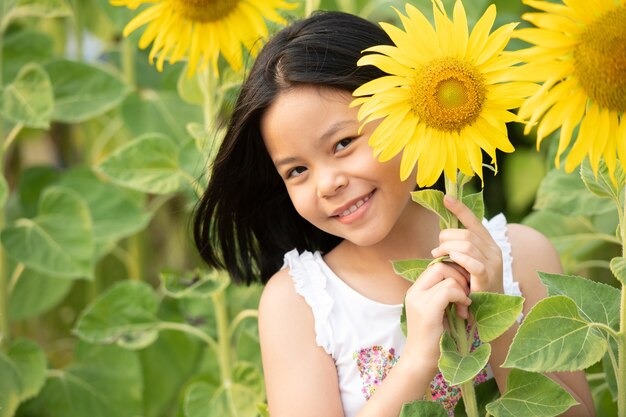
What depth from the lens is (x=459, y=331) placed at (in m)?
1.11

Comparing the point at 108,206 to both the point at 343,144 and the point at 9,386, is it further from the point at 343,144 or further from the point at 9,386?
the point at 343,144

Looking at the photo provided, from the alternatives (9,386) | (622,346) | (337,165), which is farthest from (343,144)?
(9,386)

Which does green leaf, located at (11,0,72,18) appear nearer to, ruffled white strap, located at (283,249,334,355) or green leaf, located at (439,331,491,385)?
ruffled white strap, located at (283,249,334,355)

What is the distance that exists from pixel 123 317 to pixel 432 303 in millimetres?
804

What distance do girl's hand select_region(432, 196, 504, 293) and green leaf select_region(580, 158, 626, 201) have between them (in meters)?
0.13

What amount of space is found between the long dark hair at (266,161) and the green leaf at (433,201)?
0.22 meters

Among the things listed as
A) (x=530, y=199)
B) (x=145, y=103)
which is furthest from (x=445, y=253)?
(x=530, y=199)

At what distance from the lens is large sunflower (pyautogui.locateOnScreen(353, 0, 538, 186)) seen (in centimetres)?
103

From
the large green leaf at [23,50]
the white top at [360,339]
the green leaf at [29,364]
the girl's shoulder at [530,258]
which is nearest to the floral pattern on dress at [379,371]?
the white top at [360,339]

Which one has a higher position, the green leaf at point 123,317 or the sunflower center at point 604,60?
the sunflower center at point 604,60

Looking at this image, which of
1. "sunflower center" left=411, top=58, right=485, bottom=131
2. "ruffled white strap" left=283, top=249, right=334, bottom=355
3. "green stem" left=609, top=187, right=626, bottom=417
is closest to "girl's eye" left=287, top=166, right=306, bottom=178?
"ruffled white strap" left=283, top=249, right=334, bottom=355

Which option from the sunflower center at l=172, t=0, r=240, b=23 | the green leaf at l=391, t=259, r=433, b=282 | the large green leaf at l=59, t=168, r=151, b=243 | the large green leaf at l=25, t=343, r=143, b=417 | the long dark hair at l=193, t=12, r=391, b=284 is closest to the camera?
the green leaf at l=391, t=259, r=433, b=282

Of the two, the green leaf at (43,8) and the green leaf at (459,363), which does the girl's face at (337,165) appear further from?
the green leaf at (43,8)

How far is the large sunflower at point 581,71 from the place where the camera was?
3.05ft
